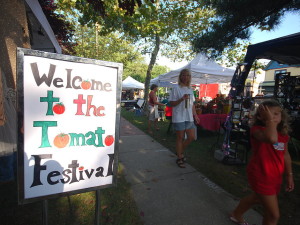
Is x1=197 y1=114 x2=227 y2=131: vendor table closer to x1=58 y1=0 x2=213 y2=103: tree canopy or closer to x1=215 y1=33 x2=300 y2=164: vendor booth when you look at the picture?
x1=215 y1=33 x2=300 y2=164: vendor booth

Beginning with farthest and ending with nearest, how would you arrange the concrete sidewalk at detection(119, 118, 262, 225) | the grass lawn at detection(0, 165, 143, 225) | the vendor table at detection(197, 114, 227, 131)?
the vendor table at detection(197, 114, 227, 131), the concrete sidewalk at detection(119, 118, 262, 225), the grass lawn at detection(0, 165, 143, 225)

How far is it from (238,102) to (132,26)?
2.99m

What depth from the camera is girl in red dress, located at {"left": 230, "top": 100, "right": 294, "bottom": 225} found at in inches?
62.6

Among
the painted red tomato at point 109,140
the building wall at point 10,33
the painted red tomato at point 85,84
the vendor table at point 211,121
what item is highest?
the building wall at point 10,33

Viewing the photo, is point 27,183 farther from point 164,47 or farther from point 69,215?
point 164,47

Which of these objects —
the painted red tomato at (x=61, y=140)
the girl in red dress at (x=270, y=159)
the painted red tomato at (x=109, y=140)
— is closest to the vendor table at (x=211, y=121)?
the girl in red dress at (x=270, y=159)

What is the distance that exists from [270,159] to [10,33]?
11.1ft

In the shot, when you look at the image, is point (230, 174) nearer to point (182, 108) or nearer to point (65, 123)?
point (182, 108)

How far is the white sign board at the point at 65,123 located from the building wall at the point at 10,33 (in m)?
1.64

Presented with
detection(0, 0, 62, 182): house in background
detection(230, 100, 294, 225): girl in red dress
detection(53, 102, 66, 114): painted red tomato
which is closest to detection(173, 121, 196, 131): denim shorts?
detection(230, 100, 294, 225): girl in red dress

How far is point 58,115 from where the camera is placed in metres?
1.33

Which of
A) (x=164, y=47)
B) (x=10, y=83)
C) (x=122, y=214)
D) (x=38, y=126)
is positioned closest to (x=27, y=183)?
(x=38, y=126)

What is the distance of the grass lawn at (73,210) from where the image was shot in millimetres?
1958

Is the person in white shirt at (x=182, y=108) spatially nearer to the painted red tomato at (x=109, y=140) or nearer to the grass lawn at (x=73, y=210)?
the grass lawn at (x=73, y=210)
